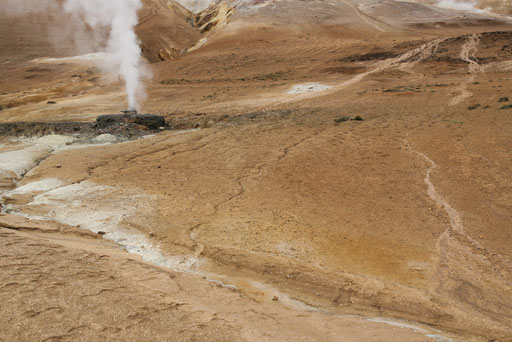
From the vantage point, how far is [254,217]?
5.82m

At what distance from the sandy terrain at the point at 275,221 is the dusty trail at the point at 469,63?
0.20 meters

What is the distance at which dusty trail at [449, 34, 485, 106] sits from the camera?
13.4 meters

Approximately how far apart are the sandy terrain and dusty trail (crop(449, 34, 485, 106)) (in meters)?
0.20

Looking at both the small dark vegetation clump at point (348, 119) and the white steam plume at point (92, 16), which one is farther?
the white steam plume at point (92, 16)

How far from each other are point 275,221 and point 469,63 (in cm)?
1922

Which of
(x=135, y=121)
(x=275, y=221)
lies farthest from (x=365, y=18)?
(x=275, y=221)

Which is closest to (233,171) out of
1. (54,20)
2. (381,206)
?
(381,206)

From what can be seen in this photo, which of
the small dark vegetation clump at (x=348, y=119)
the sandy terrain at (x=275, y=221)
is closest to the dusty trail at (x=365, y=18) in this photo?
the sandy terrain at (x=275, y=221)

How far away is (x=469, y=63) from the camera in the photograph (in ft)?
65.5

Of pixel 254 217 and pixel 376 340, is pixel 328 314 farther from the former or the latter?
pixel 254 217

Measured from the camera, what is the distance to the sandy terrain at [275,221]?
3.03 metres

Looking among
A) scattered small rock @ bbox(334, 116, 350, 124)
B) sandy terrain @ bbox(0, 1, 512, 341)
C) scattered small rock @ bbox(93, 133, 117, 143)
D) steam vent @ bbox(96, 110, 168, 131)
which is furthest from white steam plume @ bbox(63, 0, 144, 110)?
scattered small rock @ bbox(334, 116, 350, 124)

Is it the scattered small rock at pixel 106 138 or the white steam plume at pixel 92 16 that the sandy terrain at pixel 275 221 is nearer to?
the scattered small rock at pixel 106 138

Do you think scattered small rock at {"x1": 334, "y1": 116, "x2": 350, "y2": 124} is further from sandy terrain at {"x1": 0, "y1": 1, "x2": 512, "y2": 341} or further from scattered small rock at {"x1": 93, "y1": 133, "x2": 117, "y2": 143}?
scattered small rock at {"x1": 93, "y1": 133, "x2": 117, "y2": 143}
